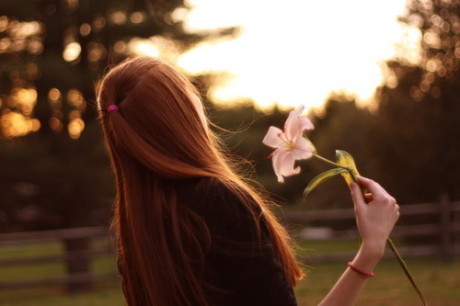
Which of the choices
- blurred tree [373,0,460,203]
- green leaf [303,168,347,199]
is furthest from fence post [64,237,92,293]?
green leaf [303,168,347,199]

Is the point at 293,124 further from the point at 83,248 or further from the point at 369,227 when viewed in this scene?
the point at 83,248

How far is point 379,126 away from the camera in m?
19.1

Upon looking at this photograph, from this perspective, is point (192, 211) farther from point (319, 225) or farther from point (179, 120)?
point (319, 225)

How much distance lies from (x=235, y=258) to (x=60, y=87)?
13.4 m

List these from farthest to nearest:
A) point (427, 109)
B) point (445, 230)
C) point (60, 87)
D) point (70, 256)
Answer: point (427, 109)
point (445, 230)
point (60, 87)
point (70, 256)

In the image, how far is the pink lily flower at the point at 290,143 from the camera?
1.62 meters

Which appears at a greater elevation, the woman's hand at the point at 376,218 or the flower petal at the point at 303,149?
the flower petal at the point at 303,149

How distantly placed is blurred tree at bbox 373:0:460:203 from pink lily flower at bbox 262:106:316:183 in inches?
658

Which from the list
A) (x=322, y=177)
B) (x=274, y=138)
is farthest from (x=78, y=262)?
(x=322, y=177)

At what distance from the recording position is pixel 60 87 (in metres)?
14.5

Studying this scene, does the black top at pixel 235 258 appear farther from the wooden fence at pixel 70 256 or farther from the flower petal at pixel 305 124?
the wooden fence at pixel 70 256

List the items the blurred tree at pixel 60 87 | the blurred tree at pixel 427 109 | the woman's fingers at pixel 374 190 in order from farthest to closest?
the blurred tree at pixel 427 109, the blurred tree at pixel 60 87, the woman's fingers at pixel 374 190

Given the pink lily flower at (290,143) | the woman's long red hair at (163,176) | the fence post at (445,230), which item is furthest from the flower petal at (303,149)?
the fence post at (445,230)

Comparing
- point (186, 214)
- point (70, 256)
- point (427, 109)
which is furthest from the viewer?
point (427, 109)
